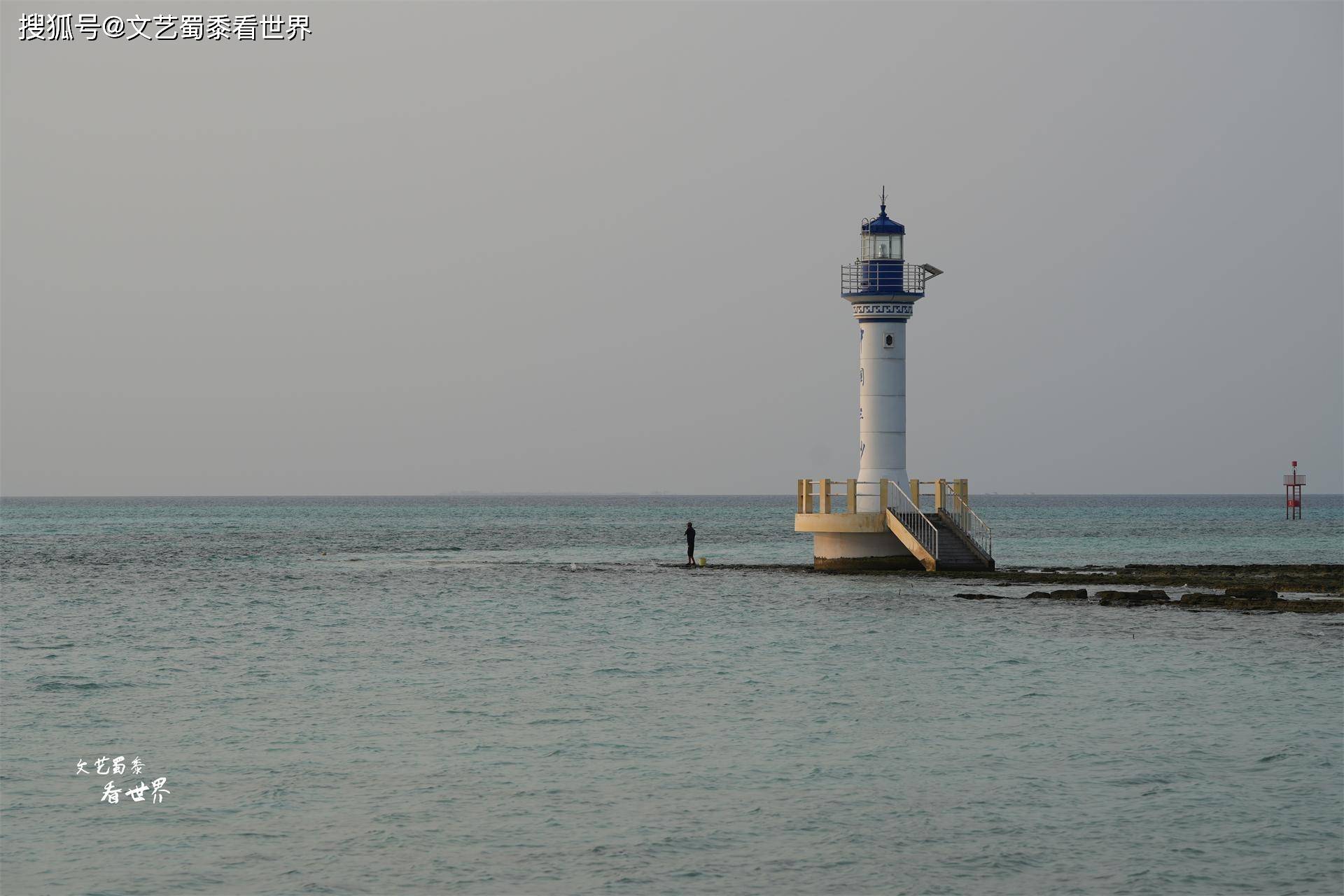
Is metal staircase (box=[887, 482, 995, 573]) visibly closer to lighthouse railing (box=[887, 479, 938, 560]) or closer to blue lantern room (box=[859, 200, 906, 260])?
lighthouse railing (box=[887, 479, 938, 560])

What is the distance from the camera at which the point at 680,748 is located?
1883cm

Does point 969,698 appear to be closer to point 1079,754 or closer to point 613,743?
point 1079,754

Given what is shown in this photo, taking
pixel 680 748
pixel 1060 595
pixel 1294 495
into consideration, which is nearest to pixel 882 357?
pixel 1060 595

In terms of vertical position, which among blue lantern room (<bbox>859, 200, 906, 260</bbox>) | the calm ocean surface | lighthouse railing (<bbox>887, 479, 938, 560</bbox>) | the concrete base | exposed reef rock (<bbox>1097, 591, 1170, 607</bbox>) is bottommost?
the calm ocean surface

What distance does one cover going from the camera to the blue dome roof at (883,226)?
46.8 m

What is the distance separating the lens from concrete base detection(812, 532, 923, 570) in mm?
45594

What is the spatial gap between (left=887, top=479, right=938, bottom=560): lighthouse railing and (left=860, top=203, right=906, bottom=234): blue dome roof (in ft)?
28.1

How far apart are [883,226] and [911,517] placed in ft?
32.3

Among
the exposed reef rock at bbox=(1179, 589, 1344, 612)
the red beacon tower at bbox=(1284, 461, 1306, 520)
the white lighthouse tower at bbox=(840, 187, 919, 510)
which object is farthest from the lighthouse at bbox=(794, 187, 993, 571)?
the red beacon tower at bbox=(1284, 461, 1306, 520)

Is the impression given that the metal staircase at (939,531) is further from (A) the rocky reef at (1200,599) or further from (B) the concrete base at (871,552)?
(A) the rocky reef at (1200,599)

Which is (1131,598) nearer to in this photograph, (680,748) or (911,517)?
(911,517)

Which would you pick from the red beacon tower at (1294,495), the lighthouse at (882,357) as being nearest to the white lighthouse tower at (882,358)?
the lighthouse at (882,357)

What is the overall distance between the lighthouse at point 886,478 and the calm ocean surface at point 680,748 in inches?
147

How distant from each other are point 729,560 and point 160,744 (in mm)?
50916
